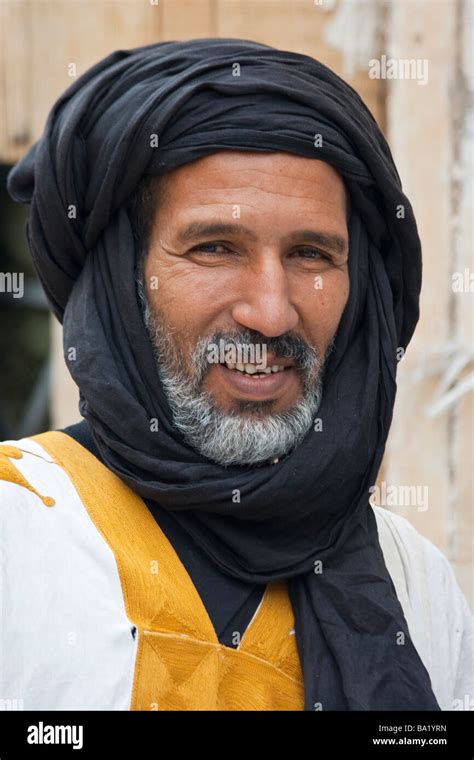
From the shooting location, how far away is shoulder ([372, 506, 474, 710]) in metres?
2.35

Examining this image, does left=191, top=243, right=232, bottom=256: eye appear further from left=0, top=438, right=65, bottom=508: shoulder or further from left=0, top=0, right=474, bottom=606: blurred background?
left=0, top=0, right=474, bottom=606: blurred background

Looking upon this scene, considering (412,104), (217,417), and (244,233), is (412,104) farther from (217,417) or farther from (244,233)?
(217,417)

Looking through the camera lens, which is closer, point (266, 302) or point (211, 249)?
point (266, 302)

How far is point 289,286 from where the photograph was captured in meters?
2.24

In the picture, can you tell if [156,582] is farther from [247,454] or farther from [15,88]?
[15,88]

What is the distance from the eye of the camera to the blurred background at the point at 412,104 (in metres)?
3.69

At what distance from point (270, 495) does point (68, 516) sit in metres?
0.39

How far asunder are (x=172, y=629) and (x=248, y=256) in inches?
29.9

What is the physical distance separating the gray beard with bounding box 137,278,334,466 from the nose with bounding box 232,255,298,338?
3.5 inches

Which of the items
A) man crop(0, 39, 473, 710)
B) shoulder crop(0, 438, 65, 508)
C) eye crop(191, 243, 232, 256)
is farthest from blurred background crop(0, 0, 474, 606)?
shoulder crop(0, 438, 65, 508)

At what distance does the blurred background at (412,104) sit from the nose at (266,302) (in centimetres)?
160

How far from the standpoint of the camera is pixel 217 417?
2240 millimetres

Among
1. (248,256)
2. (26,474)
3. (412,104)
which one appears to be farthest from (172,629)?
(412,104)

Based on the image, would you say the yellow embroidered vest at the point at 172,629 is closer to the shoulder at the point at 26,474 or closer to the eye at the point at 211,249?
the shoulder at the point at 26,474
